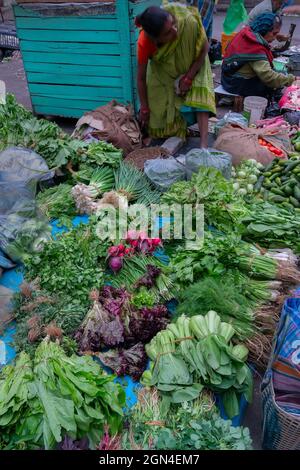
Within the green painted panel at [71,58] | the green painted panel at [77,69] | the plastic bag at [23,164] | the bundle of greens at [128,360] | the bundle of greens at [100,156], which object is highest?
the green painted panel at [71,58]

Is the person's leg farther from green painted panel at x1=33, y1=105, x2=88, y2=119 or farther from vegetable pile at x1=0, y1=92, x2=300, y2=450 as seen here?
green painted panel at x1=33, y1=105, x2=88, y2=119

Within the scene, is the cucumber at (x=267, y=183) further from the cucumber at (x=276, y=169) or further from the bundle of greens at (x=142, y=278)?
the bundle of greens at (x=142, y=278)

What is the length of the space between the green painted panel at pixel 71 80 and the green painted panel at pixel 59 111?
38 centimetres

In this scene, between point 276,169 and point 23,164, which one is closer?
point 23,164

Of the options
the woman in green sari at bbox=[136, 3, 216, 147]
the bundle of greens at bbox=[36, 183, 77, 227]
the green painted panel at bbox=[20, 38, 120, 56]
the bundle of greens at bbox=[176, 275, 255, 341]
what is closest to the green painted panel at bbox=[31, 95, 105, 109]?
the green painted panel at bbox=[20, 38, 120, 56]

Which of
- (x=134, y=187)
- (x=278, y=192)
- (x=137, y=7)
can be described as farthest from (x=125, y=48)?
(x=278, y=192)

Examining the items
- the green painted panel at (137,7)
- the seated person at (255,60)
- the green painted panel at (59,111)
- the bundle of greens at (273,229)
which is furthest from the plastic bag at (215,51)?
the bundle of greens at (273,229)

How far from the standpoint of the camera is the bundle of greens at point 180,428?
1.75 m

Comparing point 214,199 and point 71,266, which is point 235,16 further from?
point 71,266

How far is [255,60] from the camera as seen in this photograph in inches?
212

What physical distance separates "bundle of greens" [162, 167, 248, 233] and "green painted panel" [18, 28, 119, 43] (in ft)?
8.37

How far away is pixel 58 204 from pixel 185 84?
213 centimetres

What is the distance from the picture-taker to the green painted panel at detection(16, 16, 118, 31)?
4715 mm

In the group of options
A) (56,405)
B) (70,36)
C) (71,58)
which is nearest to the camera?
(56,405)
